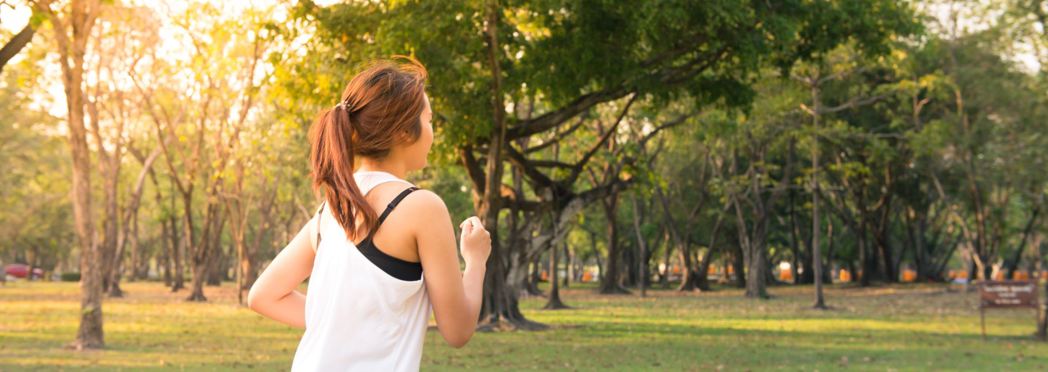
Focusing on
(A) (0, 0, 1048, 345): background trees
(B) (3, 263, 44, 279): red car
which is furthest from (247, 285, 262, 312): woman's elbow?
(B) (3, 263, 44, 279): red car

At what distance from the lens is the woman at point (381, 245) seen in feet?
8.61

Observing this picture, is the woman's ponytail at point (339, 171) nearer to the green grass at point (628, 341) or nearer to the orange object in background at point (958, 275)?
the green grass at point (628, 341)

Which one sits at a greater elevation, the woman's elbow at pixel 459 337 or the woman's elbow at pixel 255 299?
the woman's elbow at pixel 255 299

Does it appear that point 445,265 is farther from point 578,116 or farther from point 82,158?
point 578,116

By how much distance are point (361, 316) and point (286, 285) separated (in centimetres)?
46

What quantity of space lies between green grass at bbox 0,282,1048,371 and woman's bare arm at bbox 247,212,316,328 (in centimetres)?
1399

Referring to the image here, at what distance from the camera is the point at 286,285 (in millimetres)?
3027

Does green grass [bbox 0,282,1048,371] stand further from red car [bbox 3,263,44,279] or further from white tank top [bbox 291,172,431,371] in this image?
red car [bbox 3,263,44,279]

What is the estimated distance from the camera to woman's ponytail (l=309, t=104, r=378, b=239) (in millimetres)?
2641

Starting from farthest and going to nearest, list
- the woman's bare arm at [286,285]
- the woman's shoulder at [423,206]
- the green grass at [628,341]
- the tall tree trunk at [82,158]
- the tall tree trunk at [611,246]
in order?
the tall tree trunk at [611,246] < the tall tree trunk at [82,158] < the green grass at [628,341] < the woman's bare arm at [286,285] < the woman's shoulder at [423,206]

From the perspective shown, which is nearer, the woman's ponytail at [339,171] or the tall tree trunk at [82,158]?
the woman's ponytail at [339,171]

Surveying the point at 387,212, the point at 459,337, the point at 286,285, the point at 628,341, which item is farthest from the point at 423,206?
the point at 628,341

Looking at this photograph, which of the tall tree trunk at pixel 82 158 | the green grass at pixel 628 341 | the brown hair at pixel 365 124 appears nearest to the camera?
the brown hair at pixel 365 124

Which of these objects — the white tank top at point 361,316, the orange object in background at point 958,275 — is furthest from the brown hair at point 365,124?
the orange object in background at point 958,275
